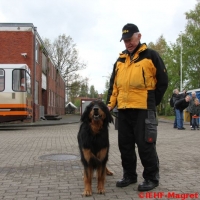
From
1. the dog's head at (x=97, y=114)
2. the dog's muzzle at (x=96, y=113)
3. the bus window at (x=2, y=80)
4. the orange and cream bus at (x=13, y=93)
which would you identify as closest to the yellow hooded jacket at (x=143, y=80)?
the dog's head at (x=97, y=114)

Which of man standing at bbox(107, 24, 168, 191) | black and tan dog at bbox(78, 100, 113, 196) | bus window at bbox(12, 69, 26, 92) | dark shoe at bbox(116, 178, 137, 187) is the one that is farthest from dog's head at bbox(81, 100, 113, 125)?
bus window at bbox(12, 69, 26, 92)

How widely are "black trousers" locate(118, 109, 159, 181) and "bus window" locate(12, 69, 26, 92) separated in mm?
12354

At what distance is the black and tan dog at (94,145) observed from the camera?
4.67m

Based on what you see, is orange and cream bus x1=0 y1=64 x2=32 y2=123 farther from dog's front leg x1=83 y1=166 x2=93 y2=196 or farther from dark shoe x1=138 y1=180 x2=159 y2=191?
dark shoe x1=138 y1=180 x2=159 y2=191

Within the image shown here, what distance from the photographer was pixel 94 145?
15.4ft

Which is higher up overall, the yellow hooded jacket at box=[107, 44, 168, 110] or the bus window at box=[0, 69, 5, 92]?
the bus window at box=[0, 69, 5, 92]

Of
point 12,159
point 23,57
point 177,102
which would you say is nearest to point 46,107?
point 23,57

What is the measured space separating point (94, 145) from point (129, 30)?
1.80 meters

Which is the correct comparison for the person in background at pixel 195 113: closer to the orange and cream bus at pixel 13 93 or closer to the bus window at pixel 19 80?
the orange and cream bus at pixel 13 93

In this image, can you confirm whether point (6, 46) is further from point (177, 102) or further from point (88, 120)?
point (88, 120)

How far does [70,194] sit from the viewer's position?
15.4 ft

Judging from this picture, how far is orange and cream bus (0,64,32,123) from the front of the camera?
1630 centimetres

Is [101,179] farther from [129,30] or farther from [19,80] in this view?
[19,80]

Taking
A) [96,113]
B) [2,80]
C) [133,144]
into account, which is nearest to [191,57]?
[2,80]
